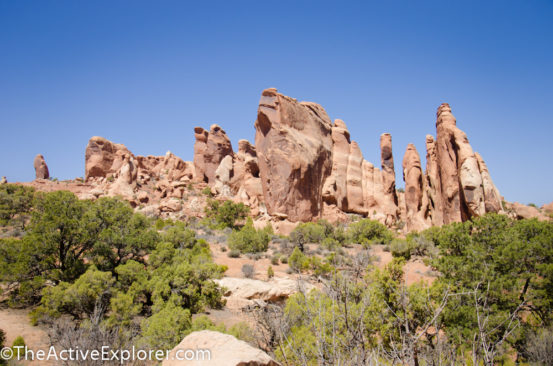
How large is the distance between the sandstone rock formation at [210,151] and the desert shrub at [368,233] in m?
24.1

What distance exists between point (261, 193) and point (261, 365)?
2942cm

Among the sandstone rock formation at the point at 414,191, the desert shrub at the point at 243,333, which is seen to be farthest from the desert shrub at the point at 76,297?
the sandstone rock formation at the point at 414,191

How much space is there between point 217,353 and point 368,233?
2224cm

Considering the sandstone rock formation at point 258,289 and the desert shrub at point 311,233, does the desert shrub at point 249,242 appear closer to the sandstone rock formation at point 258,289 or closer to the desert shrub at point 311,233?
the desert shrub at point 311,233

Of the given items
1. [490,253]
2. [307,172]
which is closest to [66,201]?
[490,253]

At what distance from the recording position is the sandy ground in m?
9.10

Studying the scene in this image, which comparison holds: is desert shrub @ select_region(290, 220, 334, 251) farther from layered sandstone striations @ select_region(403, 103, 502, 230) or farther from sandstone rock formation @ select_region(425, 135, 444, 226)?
sandstone rock formation @ select_region(425, 135, 444, 226)

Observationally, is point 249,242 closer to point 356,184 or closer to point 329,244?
point 329,244

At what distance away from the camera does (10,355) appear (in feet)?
26.8

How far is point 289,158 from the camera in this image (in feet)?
94.3

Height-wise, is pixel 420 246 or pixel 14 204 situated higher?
pixel 14 204

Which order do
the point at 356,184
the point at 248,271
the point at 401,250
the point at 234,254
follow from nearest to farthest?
the point at 248,271 → the point at 401,250 → the point at 234,254 → the point at 356,184

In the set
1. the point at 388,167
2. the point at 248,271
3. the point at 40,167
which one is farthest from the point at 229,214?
the point at 40,167

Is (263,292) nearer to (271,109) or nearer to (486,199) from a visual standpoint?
Result: (486,199)
